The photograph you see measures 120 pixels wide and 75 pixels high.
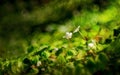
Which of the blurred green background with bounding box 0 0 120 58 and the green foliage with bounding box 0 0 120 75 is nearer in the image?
the green foliage with bounding box 0 0 120 75

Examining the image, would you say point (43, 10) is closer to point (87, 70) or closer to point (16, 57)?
point (16, 57)

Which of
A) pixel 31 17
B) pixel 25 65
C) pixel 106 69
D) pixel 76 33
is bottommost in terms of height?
pixel 106 69

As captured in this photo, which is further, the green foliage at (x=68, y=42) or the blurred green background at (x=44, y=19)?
the blurred green background at (x=44, y=19)

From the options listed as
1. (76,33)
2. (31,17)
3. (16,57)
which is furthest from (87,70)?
(31,17)

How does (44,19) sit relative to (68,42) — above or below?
above

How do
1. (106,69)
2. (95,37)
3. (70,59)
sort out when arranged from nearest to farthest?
1. (106,69)
2. (70,59)
3. (95,37)

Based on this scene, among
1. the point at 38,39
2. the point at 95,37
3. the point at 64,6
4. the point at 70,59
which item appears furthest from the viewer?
the point at 64,6

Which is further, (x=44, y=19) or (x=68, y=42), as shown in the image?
(x=44, y=19)

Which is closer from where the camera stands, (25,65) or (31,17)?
(25,65)
